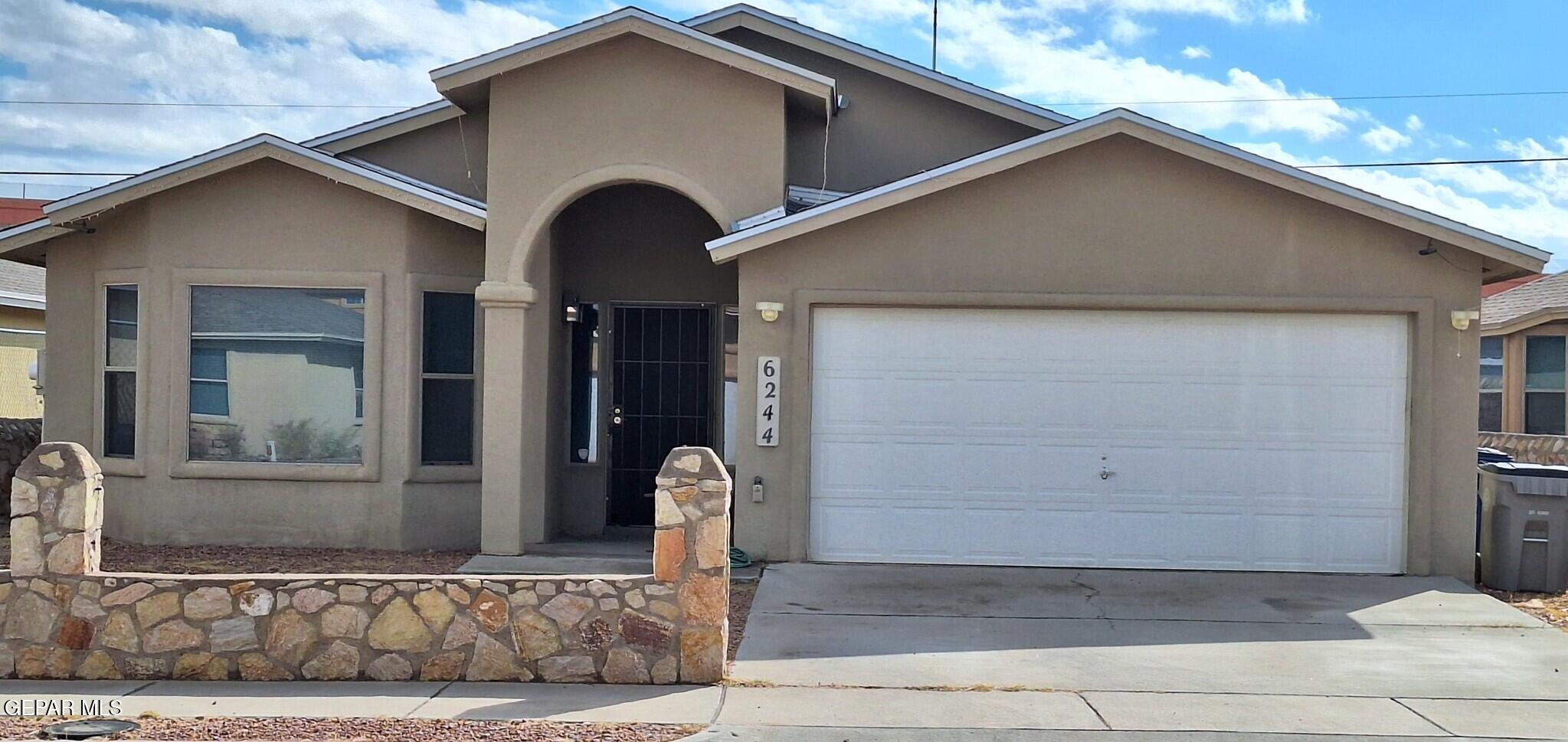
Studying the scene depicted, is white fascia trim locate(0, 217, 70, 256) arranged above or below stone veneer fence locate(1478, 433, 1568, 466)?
above

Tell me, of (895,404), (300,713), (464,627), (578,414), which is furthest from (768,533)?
(300,713)

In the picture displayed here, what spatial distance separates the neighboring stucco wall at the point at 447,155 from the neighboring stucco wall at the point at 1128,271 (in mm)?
3816

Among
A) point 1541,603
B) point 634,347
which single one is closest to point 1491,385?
point 1541,603

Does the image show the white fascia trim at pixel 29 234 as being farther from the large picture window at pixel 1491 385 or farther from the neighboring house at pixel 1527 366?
the large picture window at pixel 1491 385

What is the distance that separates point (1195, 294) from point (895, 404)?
2623 millimetres

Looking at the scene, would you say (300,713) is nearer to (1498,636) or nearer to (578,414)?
(578,414)

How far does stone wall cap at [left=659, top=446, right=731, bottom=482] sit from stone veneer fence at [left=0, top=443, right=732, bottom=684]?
2 centimetres

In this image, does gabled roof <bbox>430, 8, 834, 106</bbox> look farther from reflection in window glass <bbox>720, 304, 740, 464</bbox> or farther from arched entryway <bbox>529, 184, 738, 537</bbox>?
reflection in window glass <bbox>720, 304, 740, 464</bbox>

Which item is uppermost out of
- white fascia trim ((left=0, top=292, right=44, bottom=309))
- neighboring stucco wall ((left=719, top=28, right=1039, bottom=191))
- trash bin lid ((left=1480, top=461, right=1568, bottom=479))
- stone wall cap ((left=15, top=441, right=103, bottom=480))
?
neighboring stucco wall ((left=719, top=28, right=1039, bottom=191))

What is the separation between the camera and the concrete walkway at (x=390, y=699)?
680 cm

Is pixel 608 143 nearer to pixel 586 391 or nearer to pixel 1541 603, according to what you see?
pixel 586 391

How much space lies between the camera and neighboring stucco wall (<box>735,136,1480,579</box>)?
10.6 metres

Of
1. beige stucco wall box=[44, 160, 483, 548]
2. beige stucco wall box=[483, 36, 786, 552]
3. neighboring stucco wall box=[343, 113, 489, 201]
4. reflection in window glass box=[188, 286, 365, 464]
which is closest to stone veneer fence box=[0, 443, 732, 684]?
beige stucco wall box=[483, 36, 786, 552]

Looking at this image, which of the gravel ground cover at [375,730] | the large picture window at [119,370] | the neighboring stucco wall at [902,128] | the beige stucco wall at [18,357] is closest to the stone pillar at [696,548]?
the gravel ground cover at [375,730]
